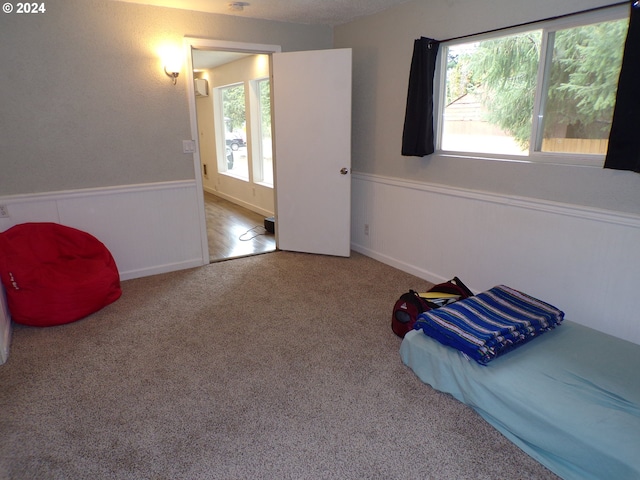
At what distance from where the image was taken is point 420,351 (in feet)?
7.34

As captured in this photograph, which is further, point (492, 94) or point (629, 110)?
point (492, 94)

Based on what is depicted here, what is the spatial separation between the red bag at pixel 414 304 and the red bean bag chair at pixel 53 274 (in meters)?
2.13

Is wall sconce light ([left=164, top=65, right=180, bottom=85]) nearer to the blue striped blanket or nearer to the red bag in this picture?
the red bag

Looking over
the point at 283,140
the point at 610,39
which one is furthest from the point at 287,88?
the point at 610,39

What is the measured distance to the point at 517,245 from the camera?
2854 mm

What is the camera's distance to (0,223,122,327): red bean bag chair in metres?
2.78

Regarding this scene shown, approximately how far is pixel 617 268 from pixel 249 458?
2.21 metres

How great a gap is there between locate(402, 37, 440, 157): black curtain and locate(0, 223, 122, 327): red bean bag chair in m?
2.59

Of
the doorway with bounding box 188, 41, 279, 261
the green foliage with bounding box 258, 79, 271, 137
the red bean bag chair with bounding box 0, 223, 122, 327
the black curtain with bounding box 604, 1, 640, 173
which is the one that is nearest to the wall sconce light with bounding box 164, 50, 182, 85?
the doorway with bounding box 188, 41, 279, 261

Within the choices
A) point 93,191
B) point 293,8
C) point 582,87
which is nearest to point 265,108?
point 293,8

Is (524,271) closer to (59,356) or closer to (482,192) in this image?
(482,192)

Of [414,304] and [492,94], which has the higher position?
[492,94]
